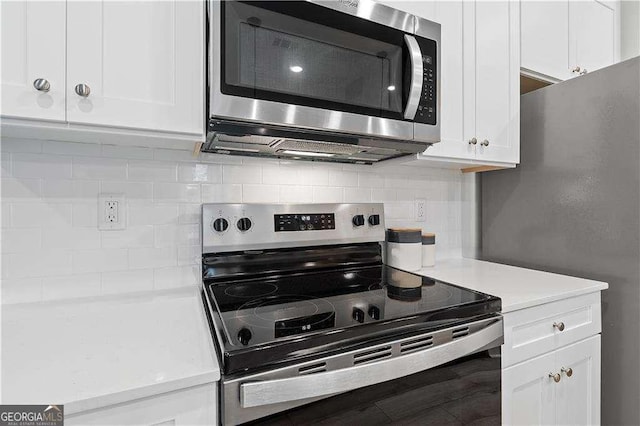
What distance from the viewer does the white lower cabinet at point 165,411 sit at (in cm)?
63

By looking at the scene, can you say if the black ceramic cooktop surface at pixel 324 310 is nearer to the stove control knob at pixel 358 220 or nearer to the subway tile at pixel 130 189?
the stove control knob at pixel 358 220

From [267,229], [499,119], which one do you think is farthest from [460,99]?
[267,229]

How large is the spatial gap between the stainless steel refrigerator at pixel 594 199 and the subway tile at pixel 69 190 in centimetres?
191

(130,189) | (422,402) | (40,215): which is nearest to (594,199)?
(422,402)

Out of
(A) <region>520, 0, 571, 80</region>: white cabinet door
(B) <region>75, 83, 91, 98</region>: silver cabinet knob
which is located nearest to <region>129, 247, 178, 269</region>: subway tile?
(B) <region>75, 83, 91, 98</region>: silver cabinet knob

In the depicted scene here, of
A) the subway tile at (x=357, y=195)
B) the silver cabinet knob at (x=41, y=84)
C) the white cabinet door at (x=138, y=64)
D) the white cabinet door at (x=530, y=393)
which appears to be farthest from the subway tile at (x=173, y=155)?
the white cabinet door at (x=530, y=393)

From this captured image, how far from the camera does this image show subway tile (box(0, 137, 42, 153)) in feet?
3.48

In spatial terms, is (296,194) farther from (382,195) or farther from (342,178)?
(382,195)

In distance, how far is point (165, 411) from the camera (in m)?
0.69

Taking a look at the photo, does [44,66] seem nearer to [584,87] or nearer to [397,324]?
[397,324]

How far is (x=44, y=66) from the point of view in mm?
840

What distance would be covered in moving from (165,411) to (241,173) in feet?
2.98

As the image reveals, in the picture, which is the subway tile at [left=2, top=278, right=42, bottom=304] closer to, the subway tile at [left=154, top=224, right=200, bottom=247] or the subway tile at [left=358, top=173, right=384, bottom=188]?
the subway tile at [left=154, top=224, right=200, bottom=247]

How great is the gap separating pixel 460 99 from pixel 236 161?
992mm
